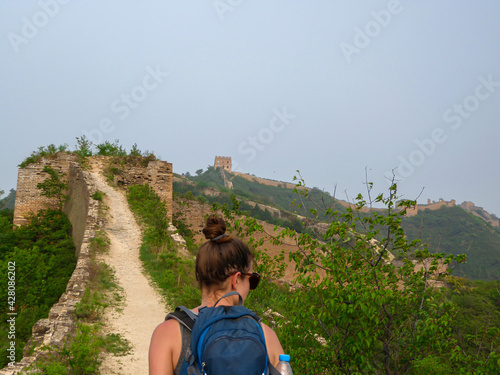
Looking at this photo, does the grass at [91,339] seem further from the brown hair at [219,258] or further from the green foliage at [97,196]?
the green foliage at [97,196]

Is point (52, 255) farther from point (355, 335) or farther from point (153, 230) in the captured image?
point (355, 335)

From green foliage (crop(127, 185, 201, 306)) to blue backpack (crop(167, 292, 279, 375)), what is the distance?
16.7ft

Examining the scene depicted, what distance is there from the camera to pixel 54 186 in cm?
1427

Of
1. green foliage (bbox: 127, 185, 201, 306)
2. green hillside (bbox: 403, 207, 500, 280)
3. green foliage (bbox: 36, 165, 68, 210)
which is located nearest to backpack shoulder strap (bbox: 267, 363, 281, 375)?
green foliage (bbox: 127, 185, 201, 306)

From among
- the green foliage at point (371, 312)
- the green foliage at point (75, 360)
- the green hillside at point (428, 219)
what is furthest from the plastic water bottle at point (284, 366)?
the green hillside at point (428, 219)

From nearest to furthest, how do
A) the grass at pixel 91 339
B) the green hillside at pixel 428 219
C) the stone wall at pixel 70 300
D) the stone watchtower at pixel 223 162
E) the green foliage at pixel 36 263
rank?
the grass at pixel 91 339
the stone wall at pixel 70 300
the green foliage at pixel 36 263
the green hillside at pixel 428 219
the stone watchtower at pixel 223 162

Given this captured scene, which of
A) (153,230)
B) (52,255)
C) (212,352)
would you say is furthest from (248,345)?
(52,255)

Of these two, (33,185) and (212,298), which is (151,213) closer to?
(33,185)

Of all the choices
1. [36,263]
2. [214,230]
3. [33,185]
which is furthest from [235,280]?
[33,185]

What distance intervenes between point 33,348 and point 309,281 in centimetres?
342

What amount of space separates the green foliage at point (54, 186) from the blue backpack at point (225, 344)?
1464 cm

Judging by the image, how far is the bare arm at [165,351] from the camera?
52.5 inches

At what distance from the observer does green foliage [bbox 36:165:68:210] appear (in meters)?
14.1
